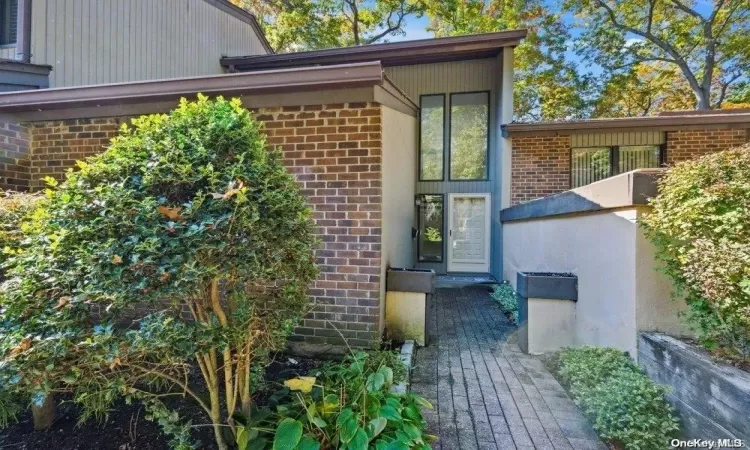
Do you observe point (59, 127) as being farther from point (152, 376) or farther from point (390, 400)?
point (390, 400)

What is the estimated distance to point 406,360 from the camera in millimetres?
3311

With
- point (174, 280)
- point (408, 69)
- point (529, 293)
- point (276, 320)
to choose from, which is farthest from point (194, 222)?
point (408, 69)

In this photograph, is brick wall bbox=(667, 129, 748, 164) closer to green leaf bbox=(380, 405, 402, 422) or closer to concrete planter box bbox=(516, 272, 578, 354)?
concrete planter box bbox=(516, 272, 578, 354)

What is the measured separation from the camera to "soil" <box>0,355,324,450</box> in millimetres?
2158

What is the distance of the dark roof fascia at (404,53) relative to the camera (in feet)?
24.7

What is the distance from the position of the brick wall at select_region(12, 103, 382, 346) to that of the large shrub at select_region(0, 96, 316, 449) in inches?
53.5

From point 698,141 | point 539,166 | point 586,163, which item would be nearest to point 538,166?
point 539,166

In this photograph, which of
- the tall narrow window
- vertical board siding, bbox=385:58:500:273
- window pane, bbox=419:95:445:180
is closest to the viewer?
the tall narrow window

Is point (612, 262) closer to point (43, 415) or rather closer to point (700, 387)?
point (700, 387)

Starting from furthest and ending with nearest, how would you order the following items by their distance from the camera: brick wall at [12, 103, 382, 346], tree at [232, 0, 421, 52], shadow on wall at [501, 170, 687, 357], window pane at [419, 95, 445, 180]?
tree at [232, 0, 421, 52], window pane at [419, 95, 445, 180], brick wall at [12, 103, 382, 346], shadow on wall at [501, 170, 687, 357]

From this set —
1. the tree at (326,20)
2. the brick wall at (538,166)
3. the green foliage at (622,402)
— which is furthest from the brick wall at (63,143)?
the tree at (326,20)

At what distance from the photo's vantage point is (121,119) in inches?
149

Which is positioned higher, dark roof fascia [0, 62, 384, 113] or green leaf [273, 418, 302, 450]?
dark roof fascia [0, 62, 384, 113]

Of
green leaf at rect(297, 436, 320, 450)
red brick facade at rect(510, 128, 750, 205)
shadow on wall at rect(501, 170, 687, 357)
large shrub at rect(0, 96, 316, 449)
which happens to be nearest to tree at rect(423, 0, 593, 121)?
red brick facade at rect(510, 128, 750, 205)
